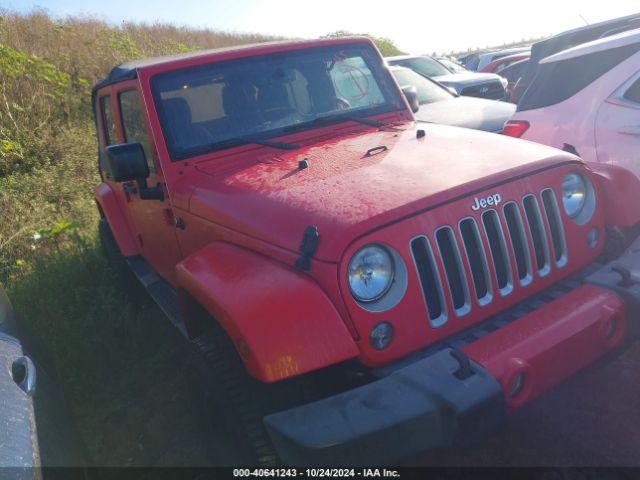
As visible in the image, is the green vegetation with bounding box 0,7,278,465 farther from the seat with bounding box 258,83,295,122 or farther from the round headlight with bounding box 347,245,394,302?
the seat with bounding box 258,83,295,122

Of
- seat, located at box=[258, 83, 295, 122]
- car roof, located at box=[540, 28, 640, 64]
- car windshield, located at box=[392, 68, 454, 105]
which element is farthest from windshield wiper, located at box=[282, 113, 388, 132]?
car windshield, located at box=[392, 68, 454, 105]

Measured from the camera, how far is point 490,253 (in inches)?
91.5

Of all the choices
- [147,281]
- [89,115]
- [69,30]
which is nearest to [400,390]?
[147,281]

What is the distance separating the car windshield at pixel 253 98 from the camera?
3.21 m

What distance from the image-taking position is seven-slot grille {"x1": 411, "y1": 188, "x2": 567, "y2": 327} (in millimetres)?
2217

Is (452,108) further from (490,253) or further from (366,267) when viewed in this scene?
(366,267)

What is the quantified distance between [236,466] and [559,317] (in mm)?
1503

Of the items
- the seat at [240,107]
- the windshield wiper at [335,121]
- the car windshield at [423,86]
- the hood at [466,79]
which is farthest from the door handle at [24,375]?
the hood at [466,79]

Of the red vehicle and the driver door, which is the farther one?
the red vehicle

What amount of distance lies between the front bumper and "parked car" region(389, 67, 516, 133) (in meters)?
4.50

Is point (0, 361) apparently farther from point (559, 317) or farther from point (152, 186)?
point (559, 317)

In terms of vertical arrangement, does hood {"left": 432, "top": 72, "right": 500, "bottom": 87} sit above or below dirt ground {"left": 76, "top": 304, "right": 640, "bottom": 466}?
above

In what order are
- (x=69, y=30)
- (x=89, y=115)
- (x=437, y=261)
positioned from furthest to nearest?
(x=69, y=30) < (x=89, y=115) < (x=437, y=261)

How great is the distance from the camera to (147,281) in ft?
13.0
